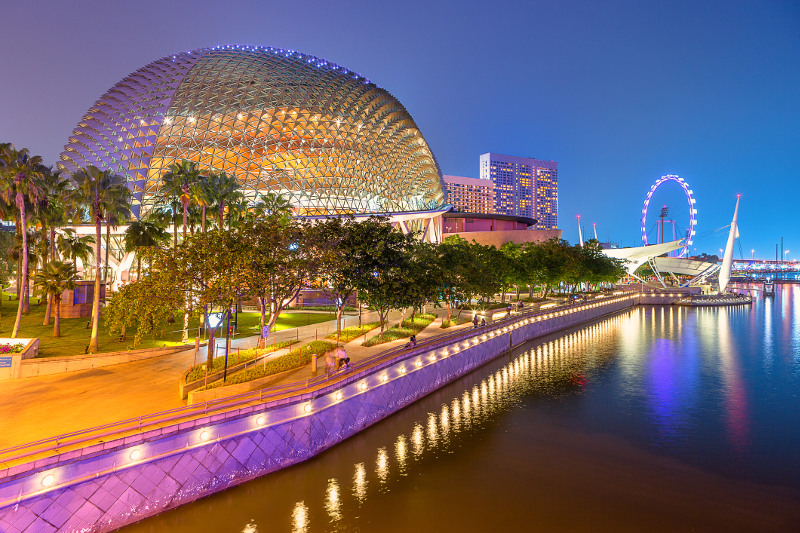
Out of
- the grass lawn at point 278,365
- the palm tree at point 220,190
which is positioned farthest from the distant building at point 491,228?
the grass lawn at point 278,365

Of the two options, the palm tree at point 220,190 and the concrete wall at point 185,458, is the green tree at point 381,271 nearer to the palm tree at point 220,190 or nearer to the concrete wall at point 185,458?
the concrete wall at point 185,458

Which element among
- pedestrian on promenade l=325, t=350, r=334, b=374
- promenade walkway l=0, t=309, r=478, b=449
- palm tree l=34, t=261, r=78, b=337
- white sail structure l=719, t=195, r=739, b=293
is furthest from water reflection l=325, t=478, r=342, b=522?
white sail structure l=719, t=195, r=739, b=293

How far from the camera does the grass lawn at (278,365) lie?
22066 mm

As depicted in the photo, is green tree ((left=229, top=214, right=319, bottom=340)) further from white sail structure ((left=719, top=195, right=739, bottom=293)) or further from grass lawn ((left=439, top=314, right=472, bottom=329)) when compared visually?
white sail structure ((left=719, top=195, right=739, bottom=293))

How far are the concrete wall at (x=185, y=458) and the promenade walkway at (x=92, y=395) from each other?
3.15m

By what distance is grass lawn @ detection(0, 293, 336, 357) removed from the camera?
104 feet

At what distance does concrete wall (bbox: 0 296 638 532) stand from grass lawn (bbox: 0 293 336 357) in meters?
16.7

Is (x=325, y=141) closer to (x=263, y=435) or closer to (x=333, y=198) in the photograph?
(x=333, y=198)

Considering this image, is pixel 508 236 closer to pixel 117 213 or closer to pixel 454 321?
pixel 454 321

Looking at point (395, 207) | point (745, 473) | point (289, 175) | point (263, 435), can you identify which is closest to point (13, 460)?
point (263, 435)

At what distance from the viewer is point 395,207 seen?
255 feet

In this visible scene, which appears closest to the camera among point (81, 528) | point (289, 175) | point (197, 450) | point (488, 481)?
point (81, 528)

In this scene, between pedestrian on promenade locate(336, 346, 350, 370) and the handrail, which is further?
pedestrian on promenade locate(336, 346, 350, 370)

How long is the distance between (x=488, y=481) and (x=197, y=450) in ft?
35.8
